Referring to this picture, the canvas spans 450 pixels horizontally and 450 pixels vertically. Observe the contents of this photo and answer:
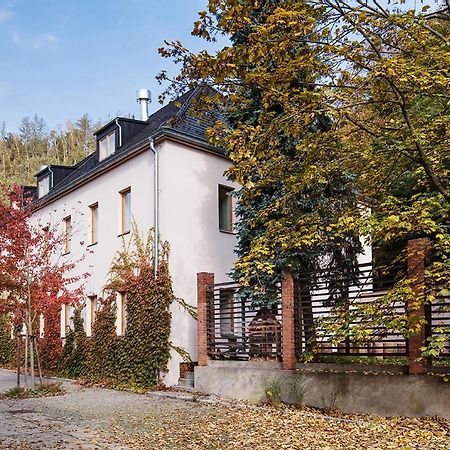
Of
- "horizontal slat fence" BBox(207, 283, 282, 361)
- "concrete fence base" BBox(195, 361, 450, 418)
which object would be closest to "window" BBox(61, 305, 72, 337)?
"horizontal slat fence" BBox(207, 283, 282, 361)

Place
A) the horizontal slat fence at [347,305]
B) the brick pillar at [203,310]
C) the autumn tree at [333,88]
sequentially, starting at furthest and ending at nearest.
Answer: the brick pillar at [203,310]
the horizontal slat fence at [347,305]
the autumn tree at [333,88]

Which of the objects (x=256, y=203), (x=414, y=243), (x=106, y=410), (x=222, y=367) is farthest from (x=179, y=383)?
(x=414, y=243)

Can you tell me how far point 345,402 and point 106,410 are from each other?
4.64m

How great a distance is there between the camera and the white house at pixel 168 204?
49.5 feet

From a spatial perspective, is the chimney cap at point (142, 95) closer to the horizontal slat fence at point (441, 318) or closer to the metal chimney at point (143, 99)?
the metal chimney at point (143, 99)

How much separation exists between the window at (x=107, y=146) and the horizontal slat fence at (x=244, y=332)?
7.45m

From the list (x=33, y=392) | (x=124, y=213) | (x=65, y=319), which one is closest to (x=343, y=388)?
(x=33, y=392)

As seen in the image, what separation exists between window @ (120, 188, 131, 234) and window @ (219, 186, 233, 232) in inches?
109

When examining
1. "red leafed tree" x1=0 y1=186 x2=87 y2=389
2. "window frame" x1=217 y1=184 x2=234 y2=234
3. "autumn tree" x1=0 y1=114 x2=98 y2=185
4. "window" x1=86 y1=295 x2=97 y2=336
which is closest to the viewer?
"red leafed tree" x1=0 y1=186 x2=87 y2=389

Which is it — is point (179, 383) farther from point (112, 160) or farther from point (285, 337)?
point (112, 160)

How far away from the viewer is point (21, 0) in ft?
26.7

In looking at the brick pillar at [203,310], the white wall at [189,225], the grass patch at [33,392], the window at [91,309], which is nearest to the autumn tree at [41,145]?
the window at [91,309]

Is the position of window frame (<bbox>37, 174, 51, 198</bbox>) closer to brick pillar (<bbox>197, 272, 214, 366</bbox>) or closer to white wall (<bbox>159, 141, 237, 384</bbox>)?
white wall (<bbox>159, 141, 237, 384</bbox>)

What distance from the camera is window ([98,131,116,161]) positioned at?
62.3ft
